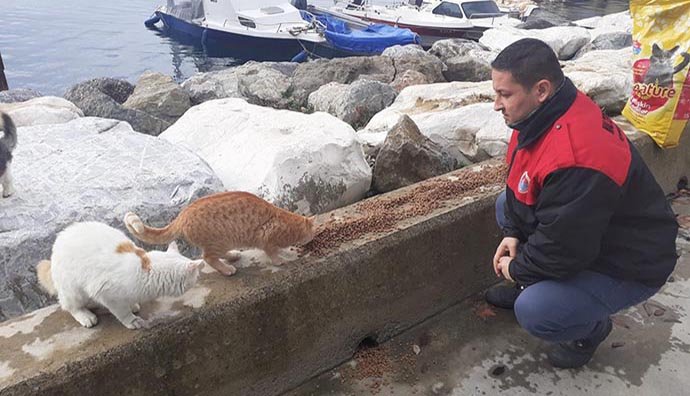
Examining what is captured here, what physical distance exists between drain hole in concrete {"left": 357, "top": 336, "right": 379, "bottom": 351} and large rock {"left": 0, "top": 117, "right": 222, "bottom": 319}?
1327mm

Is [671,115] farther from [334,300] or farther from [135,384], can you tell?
[135,384]

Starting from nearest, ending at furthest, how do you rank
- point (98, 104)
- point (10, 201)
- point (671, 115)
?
point (10, 201)
point (671, 115)
point (98, 104)

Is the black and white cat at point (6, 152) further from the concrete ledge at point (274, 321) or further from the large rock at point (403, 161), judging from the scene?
the large rock at point (403, 161)

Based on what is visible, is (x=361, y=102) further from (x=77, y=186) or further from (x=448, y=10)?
(x=448, y=10)

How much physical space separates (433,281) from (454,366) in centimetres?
52

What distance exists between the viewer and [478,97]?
526 centimetres

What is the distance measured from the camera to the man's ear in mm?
2285

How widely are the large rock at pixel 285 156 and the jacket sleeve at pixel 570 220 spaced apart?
147 cm

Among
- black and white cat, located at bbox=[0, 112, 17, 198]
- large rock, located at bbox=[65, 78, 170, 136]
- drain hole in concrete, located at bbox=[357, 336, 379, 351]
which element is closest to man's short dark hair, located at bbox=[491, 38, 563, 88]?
drain hole in concrete, located at bbox=[357, 336, 379, 351]

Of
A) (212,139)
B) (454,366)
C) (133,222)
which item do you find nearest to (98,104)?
(212,139)

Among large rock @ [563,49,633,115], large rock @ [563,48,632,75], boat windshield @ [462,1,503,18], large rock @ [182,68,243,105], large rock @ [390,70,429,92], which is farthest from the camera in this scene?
boat windshield @ [462,1,503,18]

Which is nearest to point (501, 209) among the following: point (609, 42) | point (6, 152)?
point (6, 152)

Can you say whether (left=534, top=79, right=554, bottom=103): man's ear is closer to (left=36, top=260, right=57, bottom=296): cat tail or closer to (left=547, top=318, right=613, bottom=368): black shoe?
(left=547, top=318, right=613, bottom=368): black shoe

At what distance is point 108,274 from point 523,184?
6.10 ft
